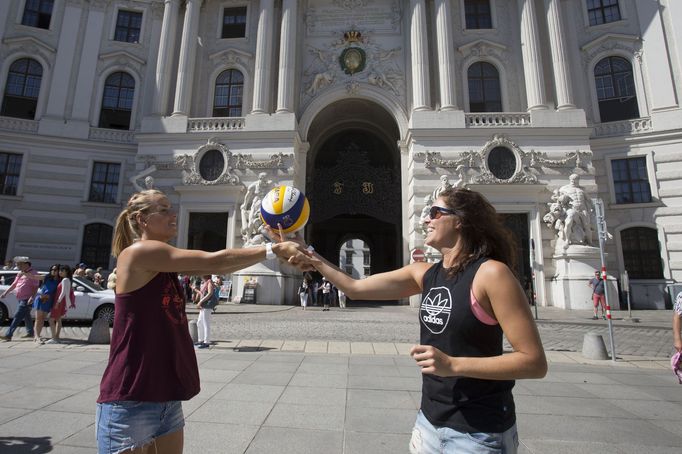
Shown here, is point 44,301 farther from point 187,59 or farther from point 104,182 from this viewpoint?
point 187,59

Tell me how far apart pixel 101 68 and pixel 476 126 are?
25.6 m

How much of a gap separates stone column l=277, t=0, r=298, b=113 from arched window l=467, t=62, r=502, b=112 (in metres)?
11.6

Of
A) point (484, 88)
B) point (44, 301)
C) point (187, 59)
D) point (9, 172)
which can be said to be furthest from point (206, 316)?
point (9, 172)

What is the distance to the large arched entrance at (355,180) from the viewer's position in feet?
84.9

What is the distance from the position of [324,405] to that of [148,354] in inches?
140

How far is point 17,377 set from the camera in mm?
6457

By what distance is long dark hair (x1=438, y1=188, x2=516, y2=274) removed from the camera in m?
2.21

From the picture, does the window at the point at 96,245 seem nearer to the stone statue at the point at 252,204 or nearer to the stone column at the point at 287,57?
the stone statue at the point at 252,204

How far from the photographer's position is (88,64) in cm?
2733

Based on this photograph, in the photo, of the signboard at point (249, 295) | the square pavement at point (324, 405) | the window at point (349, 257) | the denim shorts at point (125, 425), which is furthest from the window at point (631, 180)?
the window at point (349, 257)

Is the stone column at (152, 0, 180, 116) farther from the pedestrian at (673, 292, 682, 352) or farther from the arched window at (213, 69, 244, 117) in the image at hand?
the pedestrian at (673, 292, 682, 352)

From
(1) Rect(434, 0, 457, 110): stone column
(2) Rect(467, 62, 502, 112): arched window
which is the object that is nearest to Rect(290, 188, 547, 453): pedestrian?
(1) Rect(434, 0, 457, 110): stone column

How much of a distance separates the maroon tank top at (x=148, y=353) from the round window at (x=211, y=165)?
22932mm

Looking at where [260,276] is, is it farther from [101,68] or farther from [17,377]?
[101,68]
